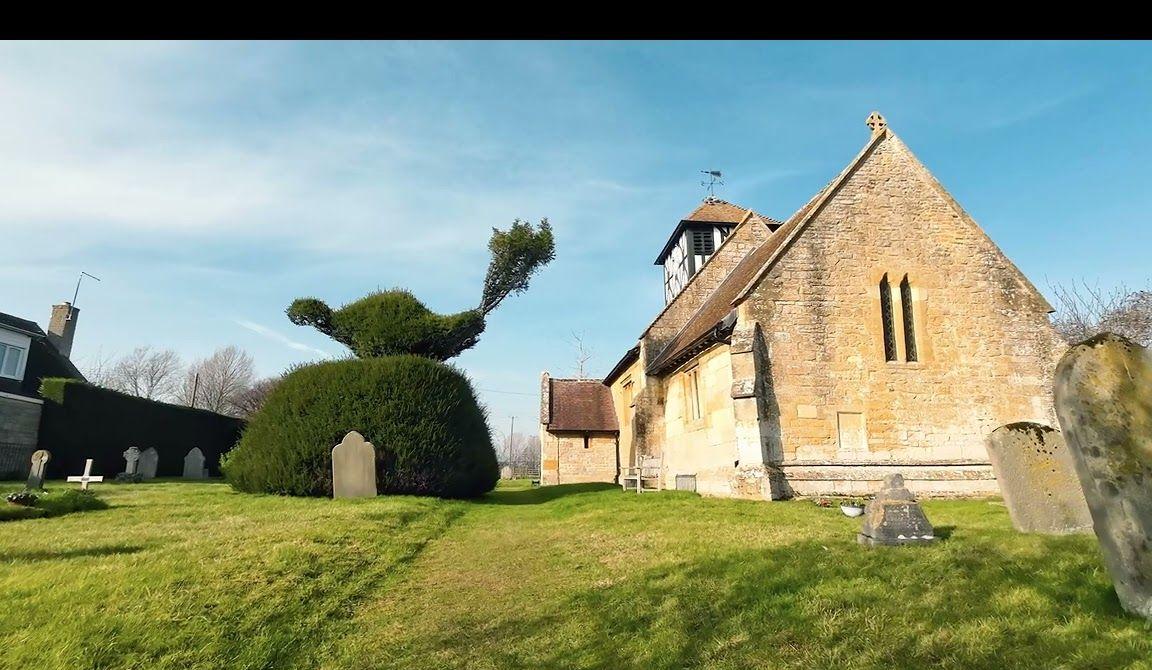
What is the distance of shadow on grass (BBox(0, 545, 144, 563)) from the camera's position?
20.0ft

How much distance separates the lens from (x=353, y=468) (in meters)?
13.9

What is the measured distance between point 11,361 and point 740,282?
28274 millimetres

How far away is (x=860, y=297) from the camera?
14.4m

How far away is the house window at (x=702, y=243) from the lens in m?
28.9

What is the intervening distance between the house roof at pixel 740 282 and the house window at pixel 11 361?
25122 mm

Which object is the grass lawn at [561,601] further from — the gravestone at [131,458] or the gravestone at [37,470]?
the gravestone at [131,458]

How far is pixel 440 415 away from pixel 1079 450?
14.0m

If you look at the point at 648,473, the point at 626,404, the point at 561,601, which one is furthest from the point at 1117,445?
the point at 626,404

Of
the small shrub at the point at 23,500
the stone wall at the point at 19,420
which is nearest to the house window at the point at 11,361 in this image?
the stone wall at the point at 19,420

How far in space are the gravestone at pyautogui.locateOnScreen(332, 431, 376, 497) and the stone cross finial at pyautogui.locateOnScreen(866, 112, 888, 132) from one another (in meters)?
15.2

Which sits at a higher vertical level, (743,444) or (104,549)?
(743,444)

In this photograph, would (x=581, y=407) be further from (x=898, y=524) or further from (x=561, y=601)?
(x=561, y=601)
